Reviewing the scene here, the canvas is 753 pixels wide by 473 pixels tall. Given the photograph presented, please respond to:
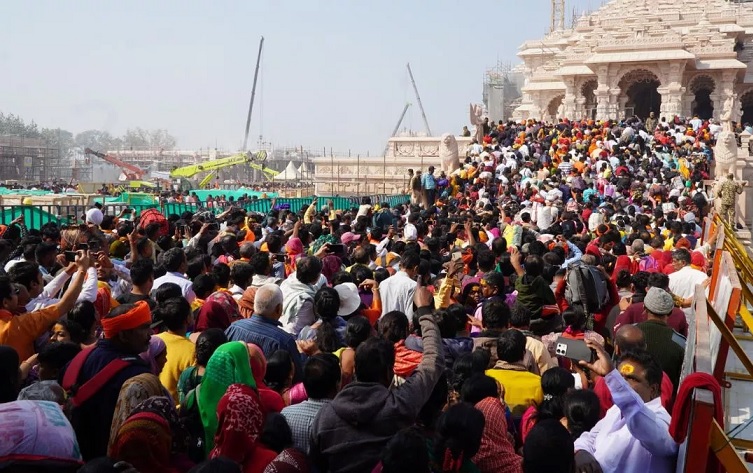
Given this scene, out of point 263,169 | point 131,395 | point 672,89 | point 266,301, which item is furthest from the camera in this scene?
point 263,169

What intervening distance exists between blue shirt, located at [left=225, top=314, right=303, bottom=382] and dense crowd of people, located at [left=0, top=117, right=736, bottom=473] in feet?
0.04

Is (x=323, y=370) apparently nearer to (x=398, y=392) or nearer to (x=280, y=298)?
(x=398, y=392)

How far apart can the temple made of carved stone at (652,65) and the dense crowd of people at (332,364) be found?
2963 cm

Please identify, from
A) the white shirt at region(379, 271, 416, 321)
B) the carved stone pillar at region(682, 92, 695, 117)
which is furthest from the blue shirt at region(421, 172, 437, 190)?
the carved stone pillar at region(682, 92, 695, 117)

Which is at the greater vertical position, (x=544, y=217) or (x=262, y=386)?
(x=544, y=217)

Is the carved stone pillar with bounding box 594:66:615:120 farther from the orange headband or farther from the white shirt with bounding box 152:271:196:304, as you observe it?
the orange headband

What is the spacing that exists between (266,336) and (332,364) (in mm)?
916

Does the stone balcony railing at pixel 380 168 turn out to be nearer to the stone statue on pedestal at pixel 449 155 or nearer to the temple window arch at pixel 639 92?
the stone statue on pedestal at pixel 449 155

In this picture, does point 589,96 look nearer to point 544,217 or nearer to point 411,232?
point 544,217

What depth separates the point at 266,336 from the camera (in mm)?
4645

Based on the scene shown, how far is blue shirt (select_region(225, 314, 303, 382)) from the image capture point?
15.1 ft

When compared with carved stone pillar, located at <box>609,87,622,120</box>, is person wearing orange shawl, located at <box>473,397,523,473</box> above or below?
below

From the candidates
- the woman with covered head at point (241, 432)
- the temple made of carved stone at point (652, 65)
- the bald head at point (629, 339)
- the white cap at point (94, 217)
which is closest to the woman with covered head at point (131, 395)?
the woman with covered head at point (241, 432)

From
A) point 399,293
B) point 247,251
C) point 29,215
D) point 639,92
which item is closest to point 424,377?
point 399,293
